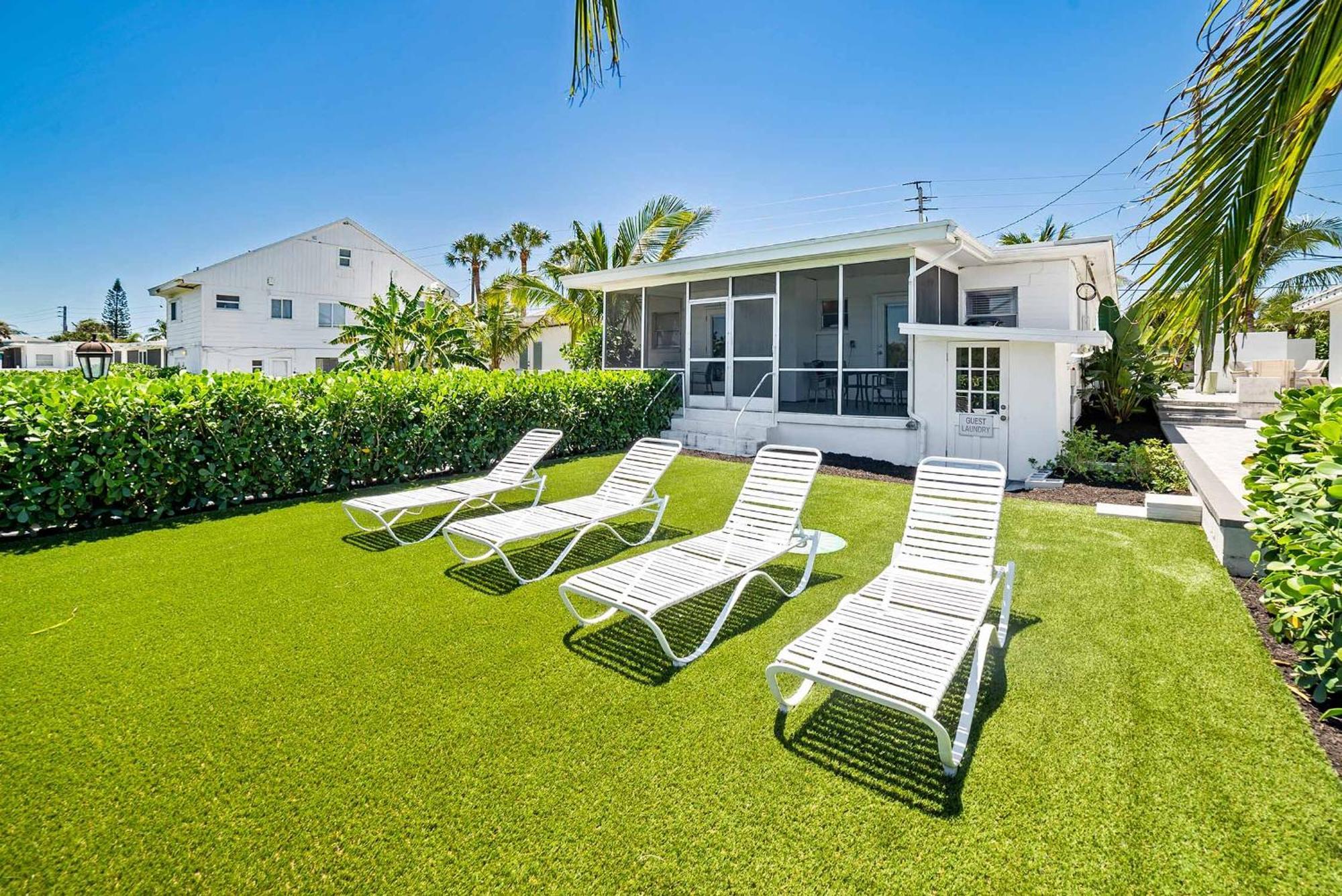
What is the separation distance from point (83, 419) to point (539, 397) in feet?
19.9

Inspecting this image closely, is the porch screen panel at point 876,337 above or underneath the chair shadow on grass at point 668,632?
above

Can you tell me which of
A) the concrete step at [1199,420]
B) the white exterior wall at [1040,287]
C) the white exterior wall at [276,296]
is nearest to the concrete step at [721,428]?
the white exterior wall at [1040,287]

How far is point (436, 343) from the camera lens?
1605 cm

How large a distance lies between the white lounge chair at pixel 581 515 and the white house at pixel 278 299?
2326cm

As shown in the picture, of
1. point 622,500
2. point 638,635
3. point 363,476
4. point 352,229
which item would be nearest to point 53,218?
point 352,229

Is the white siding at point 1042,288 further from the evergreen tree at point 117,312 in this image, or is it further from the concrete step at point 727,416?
the evergreen tree at point 117,312

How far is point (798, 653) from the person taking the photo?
11.5ft

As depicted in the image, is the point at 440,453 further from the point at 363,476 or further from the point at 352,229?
the point at 352,229

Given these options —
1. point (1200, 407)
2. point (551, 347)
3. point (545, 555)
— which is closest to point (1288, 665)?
point (545, 555)

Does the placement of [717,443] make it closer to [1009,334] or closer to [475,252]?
[1009,334]

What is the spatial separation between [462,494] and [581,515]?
5.46 ft

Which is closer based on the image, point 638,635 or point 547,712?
point 547,712

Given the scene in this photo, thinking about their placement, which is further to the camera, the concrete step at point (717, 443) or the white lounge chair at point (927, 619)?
the concrete step at point (717, 443)

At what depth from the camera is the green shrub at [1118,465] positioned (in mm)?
9320
